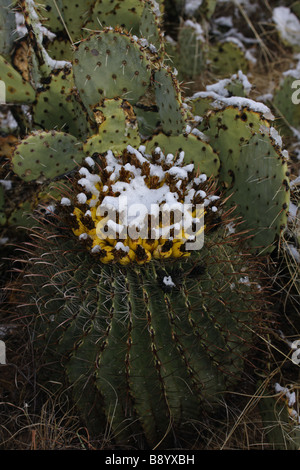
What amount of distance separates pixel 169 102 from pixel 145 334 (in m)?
1.13

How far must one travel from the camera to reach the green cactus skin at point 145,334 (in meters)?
1.74

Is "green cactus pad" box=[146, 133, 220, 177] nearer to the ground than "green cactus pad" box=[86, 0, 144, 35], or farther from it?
nearer to the ground

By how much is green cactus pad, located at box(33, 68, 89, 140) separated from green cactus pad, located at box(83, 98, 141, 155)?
26cm

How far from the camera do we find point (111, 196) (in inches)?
72.1

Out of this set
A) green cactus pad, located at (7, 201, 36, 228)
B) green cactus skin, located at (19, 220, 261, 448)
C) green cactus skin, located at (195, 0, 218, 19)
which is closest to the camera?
green cactus skin, located at (19, 220, 261, 448)

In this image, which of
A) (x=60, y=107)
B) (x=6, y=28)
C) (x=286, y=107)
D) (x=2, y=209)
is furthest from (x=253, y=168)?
(x=6, y=28)

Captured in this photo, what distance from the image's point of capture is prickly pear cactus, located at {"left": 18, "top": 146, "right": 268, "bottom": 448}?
1745 mm

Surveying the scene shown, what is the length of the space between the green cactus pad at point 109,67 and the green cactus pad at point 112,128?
3.9 inches

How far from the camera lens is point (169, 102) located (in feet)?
7.44

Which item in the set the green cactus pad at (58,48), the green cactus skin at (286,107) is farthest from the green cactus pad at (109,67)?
the green cactus skin at (286,107)

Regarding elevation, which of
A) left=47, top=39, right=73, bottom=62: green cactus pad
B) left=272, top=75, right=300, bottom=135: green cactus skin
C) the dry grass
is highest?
left=47, top=39, right=73, bottom=62: green cactus pad

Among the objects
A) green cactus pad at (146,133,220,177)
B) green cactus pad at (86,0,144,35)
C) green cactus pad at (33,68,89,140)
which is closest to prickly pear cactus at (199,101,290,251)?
green cactus pad at (146,133,220,177)

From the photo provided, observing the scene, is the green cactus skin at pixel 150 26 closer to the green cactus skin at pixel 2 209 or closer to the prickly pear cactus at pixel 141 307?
the prickly pear cactus at pixel 141 307

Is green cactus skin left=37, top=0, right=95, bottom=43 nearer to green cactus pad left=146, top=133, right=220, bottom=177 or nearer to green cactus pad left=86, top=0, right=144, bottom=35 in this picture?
A: green cactus pad left=86, top=0, right=144, bottom=35
